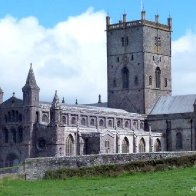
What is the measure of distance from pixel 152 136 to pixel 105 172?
232 feet

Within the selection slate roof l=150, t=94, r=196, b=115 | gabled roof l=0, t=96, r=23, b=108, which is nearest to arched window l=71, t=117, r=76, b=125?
gabled roof l=0, t=96, r=23, b=108

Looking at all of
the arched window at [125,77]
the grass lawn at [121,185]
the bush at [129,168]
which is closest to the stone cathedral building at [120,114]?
the arched window at [125,77]

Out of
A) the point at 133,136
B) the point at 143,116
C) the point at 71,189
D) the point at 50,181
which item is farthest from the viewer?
the point at 143,116

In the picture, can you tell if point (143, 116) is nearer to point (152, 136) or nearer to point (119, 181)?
point (152, 136)

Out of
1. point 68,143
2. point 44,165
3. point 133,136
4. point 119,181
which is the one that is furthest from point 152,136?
point 119,181

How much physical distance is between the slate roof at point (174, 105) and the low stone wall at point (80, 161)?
68.2 meters

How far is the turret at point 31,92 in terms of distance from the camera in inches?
4205

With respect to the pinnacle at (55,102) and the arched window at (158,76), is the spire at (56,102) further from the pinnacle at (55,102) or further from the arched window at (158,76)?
the arched window at (158,76)

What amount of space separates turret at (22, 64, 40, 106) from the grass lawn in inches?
2220

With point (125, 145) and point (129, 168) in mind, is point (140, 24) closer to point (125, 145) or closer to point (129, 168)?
point (125, 145)

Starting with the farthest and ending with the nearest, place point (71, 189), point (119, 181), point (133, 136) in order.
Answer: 1. point (133, 136)
2. point (119, 181)
3. point (71, 189)

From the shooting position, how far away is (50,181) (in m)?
50.8

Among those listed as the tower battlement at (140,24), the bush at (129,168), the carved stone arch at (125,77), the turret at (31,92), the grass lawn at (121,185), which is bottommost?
the grass lawn at (121,185)

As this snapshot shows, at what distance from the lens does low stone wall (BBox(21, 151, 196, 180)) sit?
52.8m
